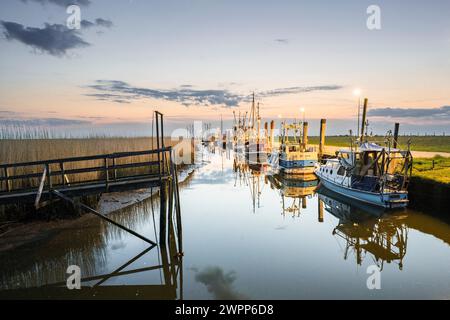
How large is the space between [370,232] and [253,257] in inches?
267

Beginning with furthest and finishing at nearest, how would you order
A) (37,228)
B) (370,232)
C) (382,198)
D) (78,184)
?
(382,198)
(370,232)
(37,228)
(78,184)

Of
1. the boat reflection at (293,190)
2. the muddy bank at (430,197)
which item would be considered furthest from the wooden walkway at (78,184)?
the muddy bank at (430,197)

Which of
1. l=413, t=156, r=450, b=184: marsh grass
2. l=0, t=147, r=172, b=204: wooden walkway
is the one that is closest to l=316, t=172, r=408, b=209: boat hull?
l=413, t=156, r=450, b=184: marsh grass

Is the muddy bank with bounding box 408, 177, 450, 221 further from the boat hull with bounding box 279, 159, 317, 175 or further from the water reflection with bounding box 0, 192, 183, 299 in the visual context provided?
the water reflection with bounding box 0, 192, 183, 299

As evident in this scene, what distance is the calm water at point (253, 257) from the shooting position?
871 cm

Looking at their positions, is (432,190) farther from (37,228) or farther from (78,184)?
(37,228)

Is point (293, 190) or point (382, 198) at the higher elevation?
point (382, 198)

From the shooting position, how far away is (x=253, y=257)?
10.9m

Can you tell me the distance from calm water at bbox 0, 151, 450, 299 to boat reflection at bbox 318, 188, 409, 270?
46 millimetres

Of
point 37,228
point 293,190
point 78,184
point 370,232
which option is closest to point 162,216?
point 78,184

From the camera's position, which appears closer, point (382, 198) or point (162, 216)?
point (162, 216)

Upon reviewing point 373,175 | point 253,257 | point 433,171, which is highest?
point 433,171

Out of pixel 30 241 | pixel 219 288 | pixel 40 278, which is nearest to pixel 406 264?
pixel 219 288

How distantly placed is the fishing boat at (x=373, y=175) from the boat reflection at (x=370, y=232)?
813mm
